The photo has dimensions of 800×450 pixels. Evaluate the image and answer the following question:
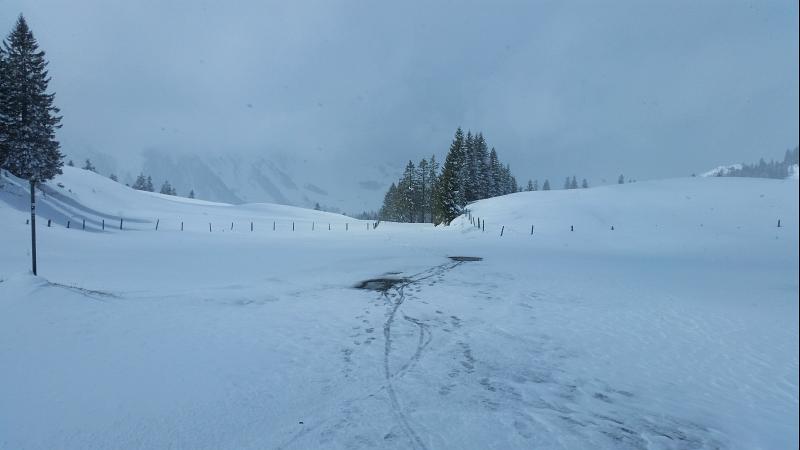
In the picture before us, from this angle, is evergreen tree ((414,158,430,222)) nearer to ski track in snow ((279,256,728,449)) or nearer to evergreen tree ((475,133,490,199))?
evergreen tree ((475,133,490,199))

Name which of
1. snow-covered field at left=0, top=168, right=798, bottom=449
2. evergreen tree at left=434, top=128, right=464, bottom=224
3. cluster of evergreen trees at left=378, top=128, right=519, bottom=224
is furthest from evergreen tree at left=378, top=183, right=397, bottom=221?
snow-covered field at left=0, top=168, right=798, bottom=449

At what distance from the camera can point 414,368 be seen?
709 centimetres

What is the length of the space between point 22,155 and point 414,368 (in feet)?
135

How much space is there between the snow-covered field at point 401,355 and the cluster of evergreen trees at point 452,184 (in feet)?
117

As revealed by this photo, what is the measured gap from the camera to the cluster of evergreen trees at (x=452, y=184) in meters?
52.9

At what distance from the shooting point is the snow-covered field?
17.0 feet

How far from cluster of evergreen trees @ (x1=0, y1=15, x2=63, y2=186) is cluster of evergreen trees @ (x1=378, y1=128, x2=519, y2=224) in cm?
4077

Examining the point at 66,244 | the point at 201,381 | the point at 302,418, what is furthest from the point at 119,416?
the point at 66,244

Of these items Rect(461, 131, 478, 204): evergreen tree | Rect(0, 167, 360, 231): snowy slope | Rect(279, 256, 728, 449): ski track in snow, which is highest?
Rect(461, 131, 478, 204): evergreen tree

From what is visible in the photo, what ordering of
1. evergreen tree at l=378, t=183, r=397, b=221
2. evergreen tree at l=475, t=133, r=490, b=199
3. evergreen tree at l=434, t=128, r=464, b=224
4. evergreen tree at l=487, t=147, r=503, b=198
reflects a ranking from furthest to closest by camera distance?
evergreen tree at l=378, t=183, r=397, b=221
evergreen tree at l=487, t=147, r=503, b=198
evergreen tree at l=475, t=133, r=490, b=199
evergreen tree at l=434, t=128, r=464, b=224

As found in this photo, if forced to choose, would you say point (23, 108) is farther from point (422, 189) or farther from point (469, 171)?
point (422, 189)

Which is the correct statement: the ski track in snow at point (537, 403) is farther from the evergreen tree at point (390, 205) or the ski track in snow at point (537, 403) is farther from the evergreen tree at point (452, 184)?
the evergreen tree at point (390, 205)

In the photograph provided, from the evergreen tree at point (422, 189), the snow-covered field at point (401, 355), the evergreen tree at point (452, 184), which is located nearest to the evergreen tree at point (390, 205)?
the evergreen tree at point (422, 189)

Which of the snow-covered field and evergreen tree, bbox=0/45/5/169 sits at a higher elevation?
evergreen tree, bbox=0/45/5/169
